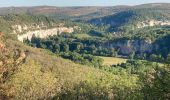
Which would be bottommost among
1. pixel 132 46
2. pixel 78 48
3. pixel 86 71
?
pixel 78 48

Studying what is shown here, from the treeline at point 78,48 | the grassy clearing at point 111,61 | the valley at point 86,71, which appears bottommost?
the treeline at point 78,48

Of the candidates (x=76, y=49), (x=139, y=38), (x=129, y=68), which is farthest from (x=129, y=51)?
(x=129, y=68)

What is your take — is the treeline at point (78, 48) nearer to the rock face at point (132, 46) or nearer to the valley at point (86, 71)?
the valley at point (86, 71)

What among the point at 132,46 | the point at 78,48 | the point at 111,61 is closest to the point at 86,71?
Answer: the point at 111,61

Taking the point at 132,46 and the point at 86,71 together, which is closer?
the point at 86,71

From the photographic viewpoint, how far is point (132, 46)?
176 metres

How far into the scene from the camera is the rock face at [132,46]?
556ft

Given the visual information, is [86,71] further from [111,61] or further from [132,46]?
[132,46]

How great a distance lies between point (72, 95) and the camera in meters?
57.0

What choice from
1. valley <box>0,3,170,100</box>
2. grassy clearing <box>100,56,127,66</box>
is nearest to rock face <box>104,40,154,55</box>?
valley <box>0,3,170,100</box>

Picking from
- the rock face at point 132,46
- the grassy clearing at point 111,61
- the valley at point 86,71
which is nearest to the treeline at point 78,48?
the valley at point 86,71

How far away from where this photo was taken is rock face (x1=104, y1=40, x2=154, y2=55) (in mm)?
169375

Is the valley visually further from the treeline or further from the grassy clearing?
the grassy clearing

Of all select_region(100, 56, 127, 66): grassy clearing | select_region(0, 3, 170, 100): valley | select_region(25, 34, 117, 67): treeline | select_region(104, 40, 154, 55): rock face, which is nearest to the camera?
select_region(0, 3, 170, 100): valley
